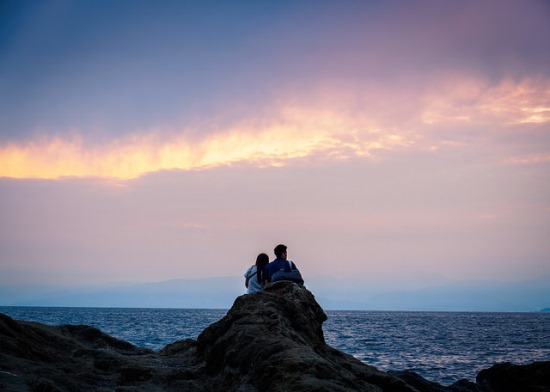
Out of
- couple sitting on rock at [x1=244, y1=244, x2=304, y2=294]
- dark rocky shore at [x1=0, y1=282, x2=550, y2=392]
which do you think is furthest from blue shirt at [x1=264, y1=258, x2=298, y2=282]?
dark rocky shore at [x1=0, y1=282, x2=550, y2=392]

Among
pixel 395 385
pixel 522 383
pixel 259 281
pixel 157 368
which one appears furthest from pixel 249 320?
pixel 522 383

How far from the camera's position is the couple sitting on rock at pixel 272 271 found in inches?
435

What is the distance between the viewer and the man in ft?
37.2

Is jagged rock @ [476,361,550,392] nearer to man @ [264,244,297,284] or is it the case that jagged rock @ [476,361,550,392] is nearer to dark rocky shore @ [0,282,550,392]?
dark rocky shore @ [0,282,550,392]

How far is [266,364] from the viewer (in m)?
6.52

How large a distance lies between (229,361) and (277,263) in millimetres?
3941

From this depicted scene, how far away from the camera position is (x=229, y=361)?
766 cm

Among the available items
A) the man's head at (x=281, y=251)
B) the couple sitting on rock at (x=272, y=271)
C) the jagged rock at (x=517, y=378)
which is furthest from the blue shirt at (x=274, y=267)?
the jagged rock at (x=517, y=378)

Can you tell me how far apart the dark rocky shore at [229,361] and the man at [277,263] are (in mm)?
937

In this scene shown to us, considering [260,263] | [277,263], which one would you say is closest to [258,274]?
[260,263]

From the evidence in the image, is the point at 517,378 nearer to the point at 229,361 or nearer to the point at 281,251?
the point at 281,251

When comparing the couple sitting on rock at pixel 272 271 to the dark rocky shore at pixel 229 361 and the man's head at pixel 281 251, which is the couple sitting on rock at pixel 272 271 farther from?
the dark rocky shore at pixel 229 361

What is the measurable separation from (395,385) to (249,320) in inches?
104

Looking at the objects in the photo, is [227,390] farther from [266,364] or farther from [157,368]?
[157,368]
